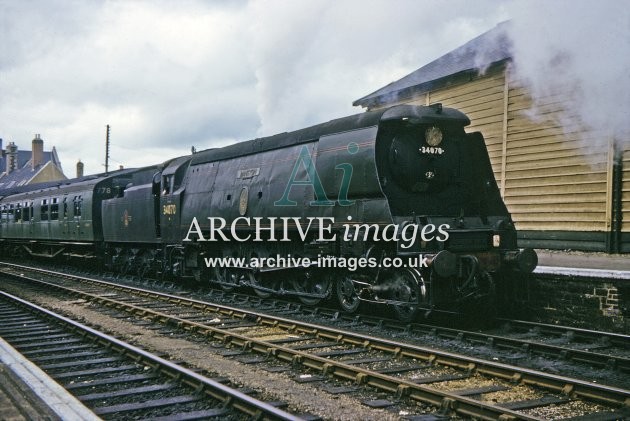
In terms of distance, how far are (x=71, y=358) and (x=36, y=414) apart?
305 centimetres

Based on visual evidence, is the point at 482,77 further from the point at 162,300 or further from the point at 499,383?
the point at 499,383

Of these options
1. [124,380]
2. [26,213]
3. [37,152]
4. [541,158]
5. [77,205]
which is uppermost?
[37,152]

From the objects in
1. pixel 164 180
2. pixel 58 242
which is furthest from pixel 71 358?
pixel 58 242

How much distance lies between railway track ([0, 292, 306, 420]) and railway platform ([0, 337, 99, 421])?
1.21 feet

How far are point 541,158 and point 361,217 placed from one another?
6.78 metres

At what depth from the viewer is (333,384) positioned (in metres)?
5.78

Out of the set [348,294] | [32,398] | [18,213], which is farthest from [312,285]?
[18,213]

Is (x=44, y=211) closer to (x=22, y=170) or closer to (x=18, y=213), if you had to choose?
(x=18, y=213)

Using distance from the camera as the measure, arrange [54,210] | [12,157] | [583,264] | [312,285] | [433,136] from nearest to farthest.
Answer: [433,136]
[312,285]
[583,264]
[54,210]
[12,157]

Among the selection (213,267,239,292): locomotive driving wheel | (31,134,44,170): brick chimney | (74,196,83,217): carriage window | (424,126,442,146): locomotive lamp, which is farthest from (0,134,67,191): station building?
(424,126,442,146): locomotive lamp

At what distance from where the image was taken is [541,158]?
44.6 feet

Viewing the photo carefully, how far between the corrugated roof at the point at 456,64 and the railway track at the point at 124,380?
35.6 ft

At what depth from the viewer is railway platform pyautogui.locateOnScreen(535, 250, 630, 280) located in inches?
340

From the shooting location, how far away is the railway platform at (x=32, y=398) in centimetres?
411
